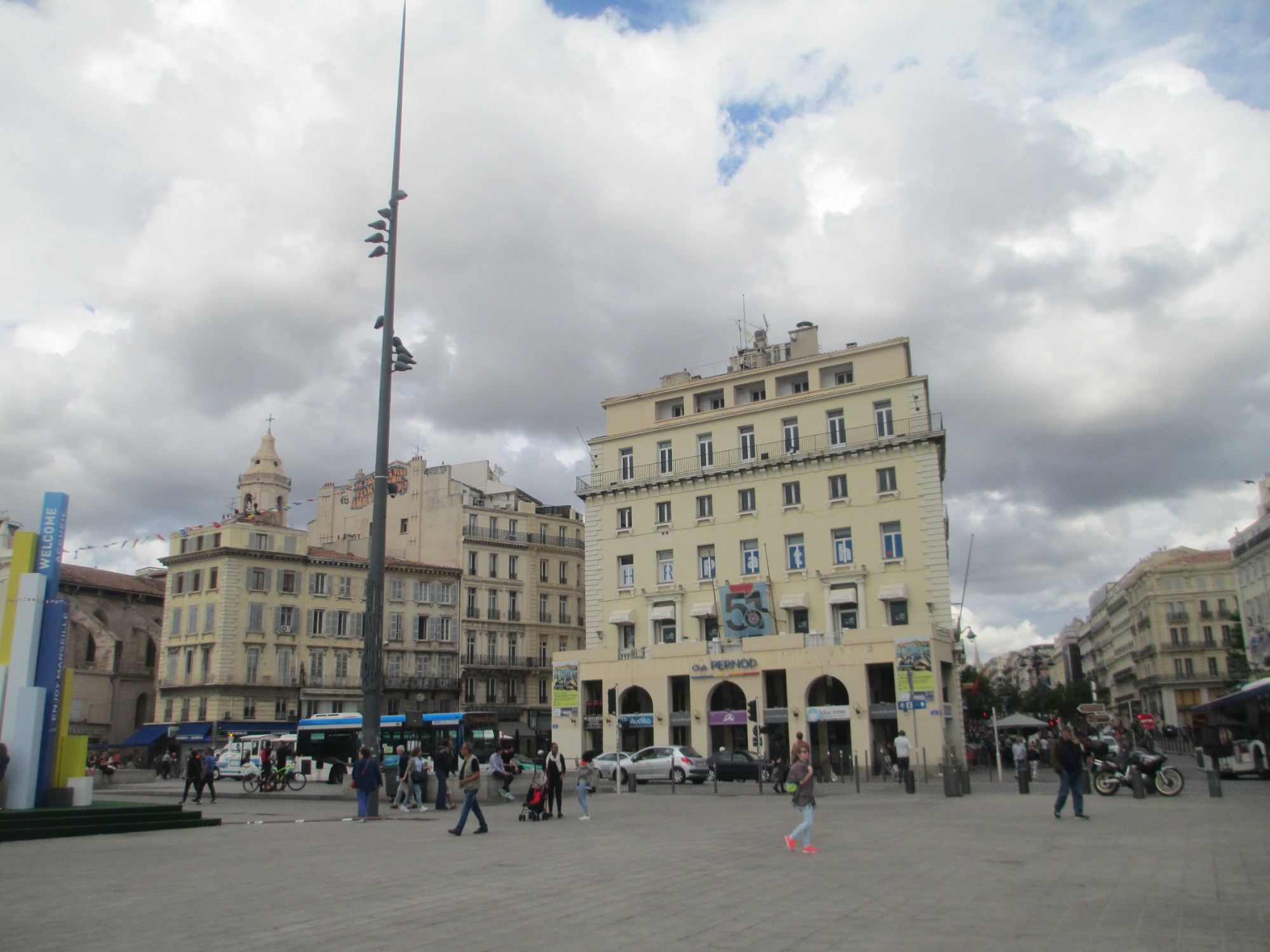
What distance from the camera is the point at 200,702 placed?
2322 inches

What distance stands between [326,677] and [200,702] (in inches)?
290

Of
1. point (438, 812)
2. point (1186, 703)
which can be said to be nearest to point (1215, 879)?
point (438, 812)

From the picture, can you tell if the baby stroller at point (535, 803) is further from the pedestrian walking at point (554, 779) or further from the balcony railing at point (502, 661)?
the balcony railing at point (502, 661)

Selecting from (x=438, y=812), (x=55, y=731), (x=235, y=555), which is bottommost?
(x=438, y=812)

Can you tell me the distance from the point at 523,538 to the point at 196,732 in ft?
82.4

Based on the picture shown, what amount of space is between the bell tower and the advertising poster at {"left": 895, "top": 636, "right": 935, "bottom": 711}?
53.1 m

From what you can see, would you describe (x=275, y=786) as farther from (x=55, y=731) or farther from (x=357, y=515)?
(x=357, y=515)

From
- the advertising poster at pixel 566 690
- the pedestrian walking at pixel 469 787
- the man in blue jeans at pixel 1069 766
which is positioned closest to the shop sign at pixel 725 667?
the advertising poster at pixel 566 690

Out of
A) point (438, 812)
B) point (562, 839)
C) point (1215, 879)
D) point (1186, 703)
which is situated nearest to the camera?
point (1215, 879)

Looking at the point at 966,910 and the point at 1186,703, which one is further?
the point at 1186,703

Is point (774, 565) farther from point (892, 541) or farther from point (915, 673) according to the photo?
point (915, 673)

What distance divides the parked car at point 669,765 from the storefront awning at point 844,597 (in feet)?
41.2

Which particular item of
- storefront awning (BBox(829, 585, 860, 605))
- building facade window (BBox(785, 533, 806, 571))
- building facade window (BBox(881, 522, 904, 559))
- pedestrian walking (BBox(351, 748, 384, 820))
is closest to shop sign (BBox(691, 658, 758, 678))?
storefront awning (BBox(829, 585, 860, 605))

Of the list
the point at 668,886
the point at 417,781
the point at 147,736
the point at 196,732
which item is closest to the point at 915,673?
the point at 417,781
